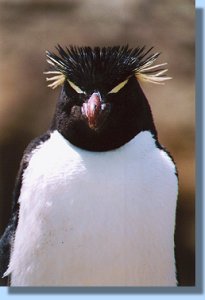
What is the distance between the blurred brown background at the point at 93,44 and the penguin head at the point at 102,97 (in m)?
0.07

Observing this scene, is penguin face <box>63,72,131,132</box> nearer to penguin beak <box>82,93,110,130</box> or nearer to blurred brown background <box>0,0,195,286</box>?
penguin beak <box>82,93,110,130</box>

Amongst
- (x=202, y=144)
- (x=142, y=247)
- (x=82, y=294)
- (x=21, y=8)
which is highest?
(x=21, y=8)

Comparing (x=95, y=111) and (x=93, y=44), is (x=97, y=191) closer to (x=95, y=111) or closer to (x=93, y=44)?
(x=95, y=111)

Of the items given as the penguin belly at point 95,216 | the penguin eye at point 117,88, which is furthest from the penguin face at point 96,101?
the penguin belly at point 95,216

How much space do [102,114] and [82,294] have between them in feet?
1.91

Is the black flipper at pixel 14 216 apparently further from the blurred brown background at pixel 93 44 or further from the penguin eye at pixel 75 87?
the penguin eye at pixel 75 87

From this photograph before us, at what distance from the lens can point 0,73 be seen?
272 cm

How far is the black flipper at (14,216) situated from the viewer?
2.62 metres

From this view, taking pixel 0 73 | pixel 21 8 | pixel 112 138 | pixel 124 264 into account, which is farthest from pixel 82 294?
pixel 21 8

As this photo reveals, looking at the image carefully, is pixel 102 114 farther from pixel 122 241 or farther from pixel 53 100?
pixel 122 241

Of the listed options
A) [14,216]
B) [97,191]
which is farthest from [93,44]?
→ [14,216]

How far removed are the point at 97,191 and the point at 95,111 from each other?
244 millimetres

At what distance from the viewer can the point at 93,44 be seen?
8.77 ft

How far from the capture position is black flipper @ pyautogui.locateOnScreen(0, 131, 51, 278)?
8.61 ft
